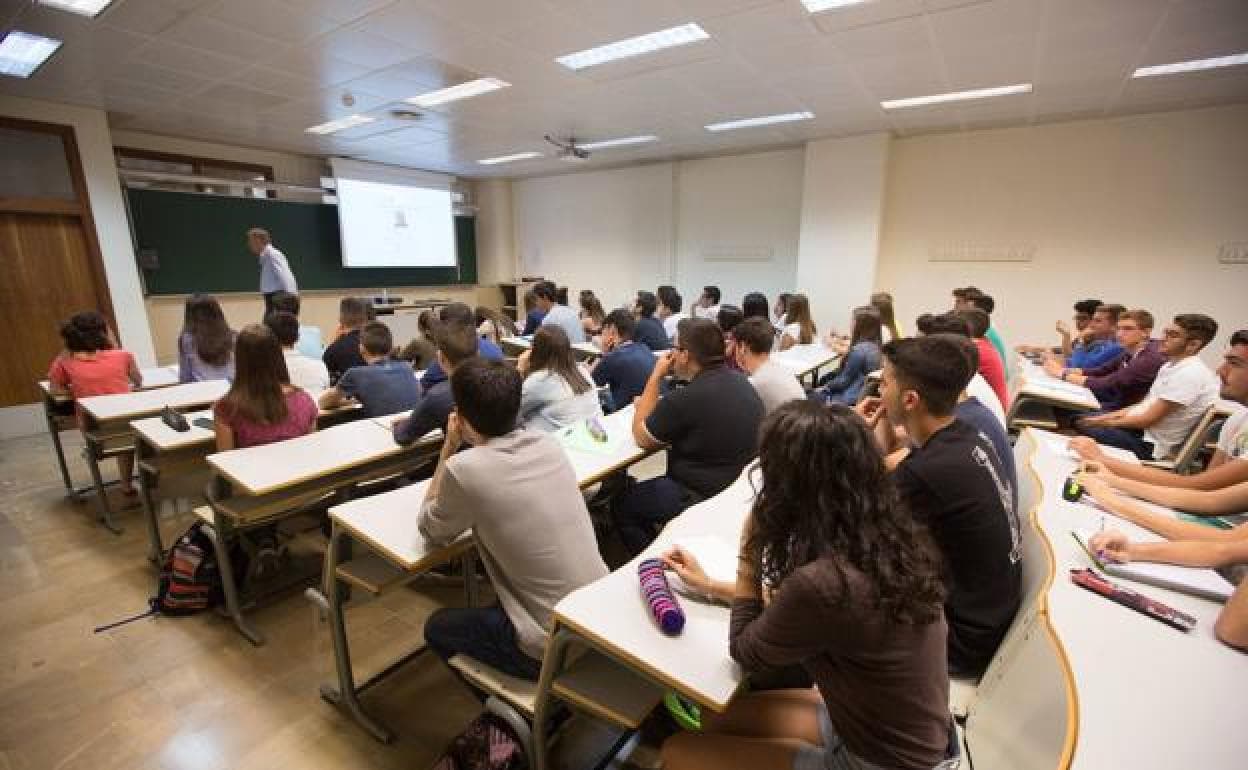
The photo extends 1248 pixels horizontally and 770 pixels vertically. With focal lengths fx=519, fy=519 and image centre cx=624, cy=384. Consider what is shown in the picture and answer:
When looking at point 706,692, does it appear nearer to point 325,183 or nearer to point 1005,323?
point 1005,323

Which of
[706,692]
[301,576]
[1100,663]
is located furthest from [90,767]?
[1100,663]

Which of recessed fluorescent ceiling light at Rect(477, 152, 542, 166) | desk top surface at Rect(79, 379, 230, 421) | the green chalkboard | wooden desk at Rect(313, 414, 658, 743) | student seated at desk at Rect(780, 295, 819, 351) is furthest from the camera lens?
recessed fluorescent ceiling light at Rect(477, 152, 542, 166)

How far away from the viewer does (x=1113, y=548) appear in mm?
1507

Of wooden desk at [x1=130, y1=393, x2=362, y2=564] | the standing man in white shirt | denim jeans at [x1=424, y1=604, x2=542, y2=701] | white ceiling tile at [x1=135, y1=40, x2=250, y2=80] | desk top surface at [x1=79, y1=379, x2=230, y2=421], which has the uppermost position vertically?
white ceiling tile at [x1=135, y1=40, x2=250, y2=80]

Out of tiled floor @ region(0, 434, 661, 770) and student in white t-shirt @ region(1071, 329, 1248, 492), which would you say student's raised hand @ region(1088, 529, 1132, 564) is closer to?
student in white t-shirt @ region(1071, 329, 1248, 492)

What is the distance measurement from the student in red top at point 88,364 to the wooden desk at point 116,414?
0.13 m

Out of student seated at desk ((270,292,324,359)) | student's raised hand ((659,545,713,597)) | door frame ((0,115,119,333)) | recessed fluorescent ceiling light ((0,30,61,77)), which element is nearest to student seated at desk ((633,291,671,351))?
student seated at desk ((270,292,324,359))

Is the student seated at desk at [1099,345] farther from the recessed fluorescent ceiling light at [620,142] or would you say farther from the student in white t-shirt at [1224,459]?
the recessed fluorescent ceiling light at [620,142]

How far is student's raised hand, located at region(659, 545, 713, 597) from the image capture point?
1319 millimetres

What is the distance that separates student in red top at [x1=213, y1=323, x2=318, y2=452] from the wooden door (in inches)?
190

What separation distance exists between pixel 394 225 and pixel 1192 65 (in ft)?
30.4

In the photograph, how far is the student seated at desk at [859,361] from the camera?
412 centimetres

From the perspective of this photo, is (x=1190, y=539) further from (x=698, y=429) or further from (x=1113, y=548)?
(x=698, y=429)

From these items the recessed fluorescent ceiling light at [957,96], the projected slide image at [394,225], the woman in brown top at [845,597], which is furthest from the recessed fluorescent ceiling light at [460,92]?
the woman in brown top at [845,597]
